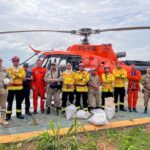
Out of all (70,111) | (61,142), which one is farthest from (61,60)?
(61,142)

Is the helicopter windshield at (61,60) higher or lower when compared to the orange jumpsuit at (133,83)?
higher

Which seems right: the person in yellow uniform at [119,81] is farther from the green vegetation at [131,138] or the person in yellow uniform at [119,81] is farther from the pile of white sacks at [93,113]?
the green vegetation at [131,138]

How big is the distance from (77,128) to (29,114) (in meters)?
2.47

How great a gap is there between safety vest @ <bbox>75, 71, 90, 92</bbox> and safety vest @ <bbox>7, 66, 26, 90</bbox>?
1.60 meters

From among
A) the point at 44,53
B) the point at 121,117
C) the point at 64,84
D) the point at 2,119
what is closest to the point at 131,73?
the point at 121,117

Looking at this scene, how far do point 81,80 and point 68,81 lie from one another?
1.22ft

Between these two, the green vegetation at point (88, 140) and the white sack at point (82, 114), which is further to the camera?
the white sack at point (82, 114)

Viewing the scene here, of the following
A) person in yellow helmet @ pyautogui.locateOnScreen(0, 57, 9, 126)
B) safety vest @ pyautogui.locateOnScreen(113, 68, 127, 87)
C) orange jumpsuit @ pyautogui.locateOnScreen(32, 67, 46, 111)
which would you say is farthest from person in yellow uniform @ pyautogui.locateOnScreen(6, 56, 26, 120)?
safety vest @ pyautogui.locateOnScreen(113, 68, 127, 87)

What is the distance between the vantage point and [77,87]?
9.81 metres

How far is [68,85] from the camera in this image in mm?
9680

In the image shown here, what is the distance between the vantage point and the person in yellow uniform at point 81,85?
9672 millimetres

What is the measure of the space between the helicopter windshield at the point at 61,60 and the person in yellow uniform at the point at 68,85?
6.23 ft

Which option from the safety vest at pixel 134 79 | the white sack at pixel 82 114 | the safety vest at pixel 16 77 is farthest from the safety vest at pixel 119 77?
the safety vest at pixel 16 77

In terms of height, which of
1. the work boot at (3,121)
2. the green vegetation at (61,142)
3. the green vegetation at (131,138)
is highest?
the work boot at (3,121)
